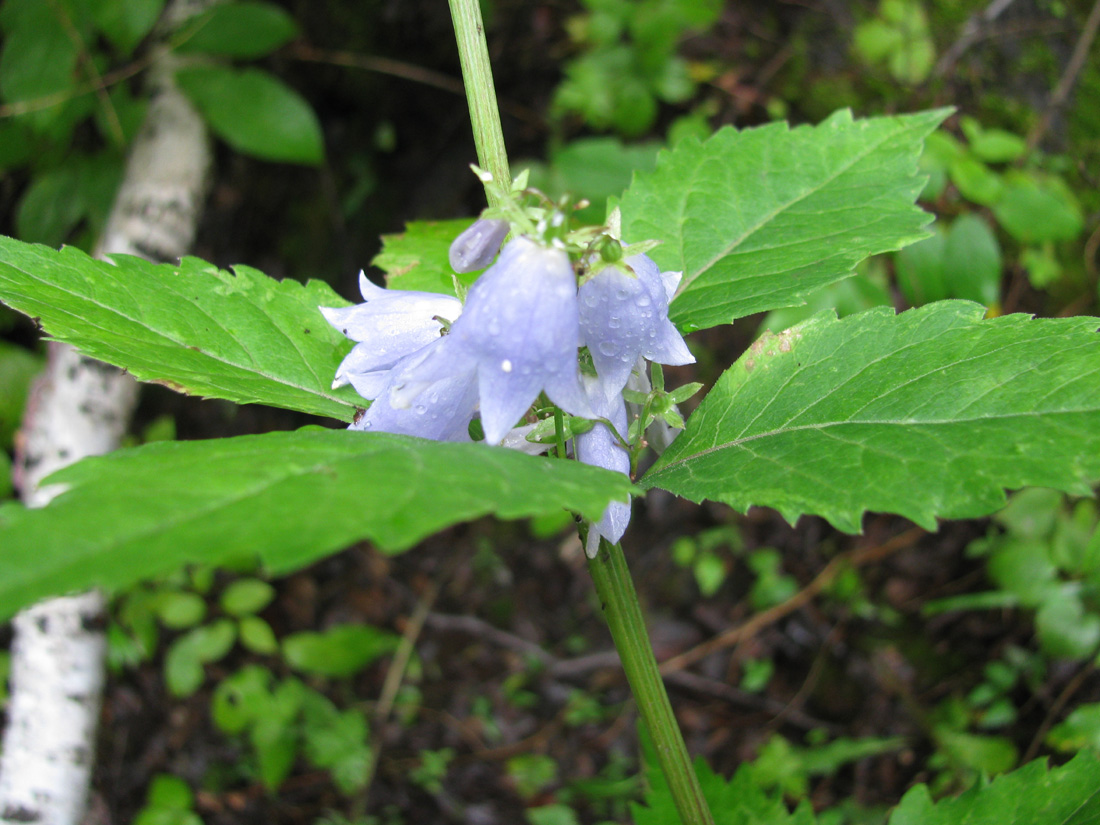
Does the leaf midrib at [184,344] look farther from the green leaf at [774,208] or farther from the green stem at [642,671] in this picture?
the green leaf at [774,208]

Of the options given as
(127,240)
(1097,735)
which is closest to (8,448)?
(127,240)

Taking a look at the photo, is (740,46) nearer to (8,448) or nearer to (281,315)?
(281,315)

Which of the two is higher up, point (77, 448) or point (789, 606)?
point (77, 448)

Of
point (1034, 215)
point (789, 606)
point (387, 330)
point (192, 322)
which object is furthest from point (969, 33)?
point (192, 322)

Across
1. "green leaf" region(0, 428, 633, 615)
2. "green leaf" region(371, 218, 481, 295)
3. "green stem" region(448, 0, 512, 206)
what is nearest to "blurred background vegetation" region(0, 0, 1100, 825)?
"green leaf" region(371, 218, 481, 295)

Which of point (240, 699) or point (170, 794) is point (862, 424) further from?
point (170, 794)

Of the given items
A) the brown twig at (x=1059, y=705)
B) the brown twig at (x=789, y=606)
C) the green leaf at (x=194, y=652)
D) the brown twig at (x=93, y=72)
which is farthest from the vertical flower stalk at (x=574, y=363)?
the green leaf at (x=194, y=652)

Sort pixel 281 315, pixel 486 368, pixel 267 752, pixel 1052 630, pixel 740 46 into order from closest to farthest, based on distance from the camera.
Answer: pixel 486 368 → pixel 281 315 → pixel 1052 630 → pixel 267 752 → pixel 740 46
